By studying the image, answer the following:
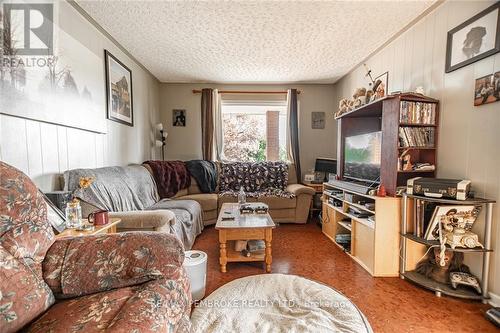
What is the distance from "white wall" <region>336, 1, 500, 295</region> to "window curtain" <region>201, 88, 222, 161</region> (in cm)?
272

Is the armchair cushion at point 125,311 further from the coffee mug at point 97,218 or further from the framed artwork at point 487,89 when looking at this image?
the framed artwork at point 487,89

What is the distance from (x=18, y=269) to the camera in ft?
2.61

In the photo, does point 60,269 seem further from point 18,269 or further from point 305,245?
point 305,245

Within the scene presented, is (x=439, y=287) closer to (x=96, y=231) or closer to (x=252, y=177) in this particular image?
(x=96, y=231)

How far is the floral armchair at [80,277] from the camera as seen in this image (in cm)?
73

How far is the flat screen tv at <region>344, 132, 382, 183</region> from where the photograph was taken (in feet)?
7.34

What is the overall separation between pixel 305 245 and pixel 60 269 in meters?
2.27

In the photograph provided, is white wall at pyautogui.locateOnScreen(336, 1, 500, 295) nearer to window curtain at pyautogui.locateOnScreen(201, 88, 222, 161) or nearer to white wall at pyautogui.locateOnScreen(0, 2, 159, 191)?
window curtain at pyautogui.locateOnScreen(201, 88, 222, 161)

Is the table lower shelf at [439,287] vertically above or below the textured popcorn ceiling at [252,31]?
below

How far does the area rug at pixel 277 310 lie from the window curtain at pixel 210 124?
2.85 metres

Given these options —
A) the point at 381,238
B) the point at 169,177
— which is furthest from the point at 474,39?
the point at 169,177

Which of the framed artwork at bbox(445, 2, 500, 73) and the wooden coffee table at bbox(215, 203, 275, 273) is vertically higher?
the framed artwork at bbox(445, 2, 500, 73)

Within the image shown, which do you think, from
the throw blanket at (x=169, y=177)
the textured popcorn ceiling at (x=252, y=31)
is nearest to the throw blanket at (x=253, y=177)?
the throw blanket at (x=169, y=177)

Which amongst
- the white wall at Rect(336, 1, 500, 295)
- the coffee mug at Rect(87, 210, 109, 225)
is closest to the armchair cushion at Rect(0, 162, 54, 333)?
the coffee mug at Rect(87, 210, 109, 225)
